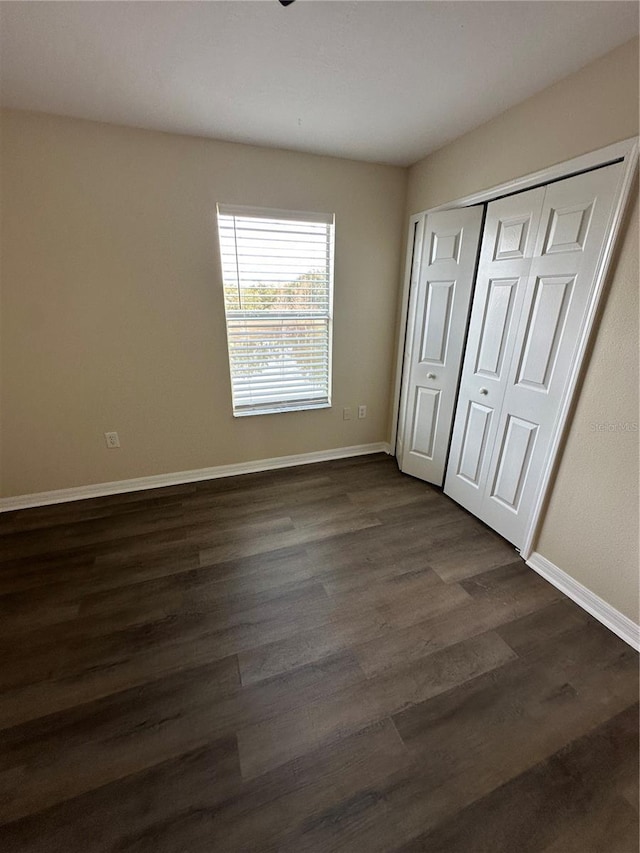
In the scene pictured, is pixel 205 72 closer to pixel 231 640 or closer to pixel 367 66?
pixel 367 66

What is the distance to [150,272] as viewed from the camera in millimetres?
2311

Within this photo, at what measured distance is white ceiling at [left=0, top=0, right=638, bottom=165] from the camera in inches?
48.4

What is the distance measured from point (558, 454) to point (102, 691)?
7.84 ft

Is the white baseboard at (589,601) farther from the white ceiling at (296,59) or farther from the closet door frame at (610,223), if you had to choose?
the white ceiling at (296,59)

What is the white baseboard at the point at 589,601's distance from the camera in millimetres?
1566

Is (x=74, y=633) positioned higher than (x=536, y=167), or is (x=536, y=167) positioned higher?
(x=536, y=167)

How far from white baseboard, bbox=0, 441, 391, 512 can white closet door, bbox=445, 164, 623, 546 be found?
1.15 m

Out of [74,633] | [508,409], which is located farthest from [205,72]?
[74,633]

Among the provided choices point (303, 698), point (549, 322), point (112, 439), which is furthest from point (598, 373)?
point (112, 439)

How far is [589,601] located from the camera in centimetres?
172

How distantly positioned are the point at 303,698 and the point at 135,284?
101 inches

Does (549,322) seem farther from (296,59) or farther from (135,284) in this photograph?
(135,284)

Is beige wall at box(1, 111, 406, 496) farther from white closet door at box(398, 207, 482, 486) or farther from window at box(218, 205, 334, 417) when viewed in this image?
white closet door at box(398, 207, 482, 486)

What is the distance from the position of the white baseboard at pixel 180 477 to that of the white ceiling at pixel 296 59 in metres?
2.38
